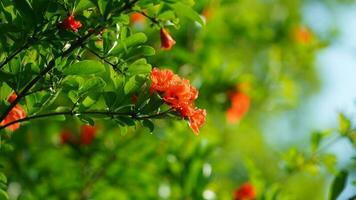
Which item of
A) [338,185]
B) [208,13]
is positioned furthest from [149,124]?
[208,13]

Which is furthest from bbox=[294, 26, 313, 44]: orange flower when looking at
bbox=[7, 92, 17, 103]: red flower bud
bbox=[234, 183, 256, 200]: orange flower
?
bbox=[7, 92, 17, 103]: red flower bud

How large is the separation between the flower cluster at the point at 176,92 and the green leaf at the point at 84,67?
0.43 ft

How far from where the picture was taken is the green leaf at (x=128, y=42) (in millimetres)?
1642

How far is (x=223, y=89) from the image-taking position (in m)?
3.54

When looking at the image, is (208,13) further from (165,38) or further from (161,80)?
(161,80)

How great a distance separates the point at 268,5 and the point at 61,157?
3.77 metres

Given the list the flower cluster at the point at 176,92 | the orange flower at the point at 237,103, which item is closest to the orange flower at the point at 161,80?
the flower cluster at the point at 176,92

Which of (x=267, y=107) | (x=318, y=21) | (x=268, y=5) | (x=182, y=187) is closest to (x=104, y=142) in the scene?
(x=182, y=187)

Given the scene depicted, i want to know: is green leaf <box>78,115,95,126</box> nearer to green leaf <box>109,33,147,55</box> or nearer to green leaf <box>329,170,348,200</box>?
green leaf <box>109,33,147,55</box>

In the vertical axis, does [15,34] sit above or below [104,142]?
above

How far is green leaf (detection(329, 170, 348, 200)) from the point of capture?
2.33m

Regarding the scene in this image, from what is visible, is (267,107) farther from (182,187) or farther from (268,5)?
(268,5)

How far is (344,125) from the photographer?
2.56m

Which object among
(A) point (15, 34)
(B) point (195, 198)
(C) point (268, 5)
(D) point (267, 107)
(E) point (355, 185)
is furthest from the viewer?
(C) point (268, 5)
